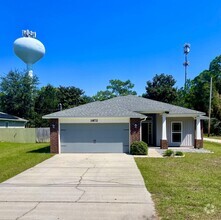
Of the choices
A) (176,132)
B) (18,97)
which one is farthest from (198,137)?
(18,97)

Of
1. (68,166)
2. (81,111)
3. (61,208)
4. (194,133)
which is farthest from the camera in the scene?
(194,133)

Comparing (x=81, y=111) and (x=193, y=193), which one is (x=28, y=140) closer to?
(x=81, y=111)

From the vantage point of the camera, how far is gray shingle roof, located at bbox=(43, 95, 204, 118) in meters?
19.5

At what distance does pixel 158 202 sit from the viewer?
7.37 m

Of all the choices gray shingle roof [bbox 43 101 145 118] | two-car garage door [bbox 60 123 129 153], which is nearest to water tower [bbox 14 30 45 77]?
gray shingle roof [bbox 43 101 145 118]

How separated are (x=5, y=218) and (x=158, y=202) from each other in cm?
343

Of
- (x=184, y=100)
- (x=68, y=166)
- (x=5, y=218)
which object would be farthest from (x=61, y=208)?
(x=184, y=100)

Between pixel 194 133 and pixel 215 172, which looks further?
pixel 194 133

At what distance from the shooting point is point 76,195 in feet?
26.4

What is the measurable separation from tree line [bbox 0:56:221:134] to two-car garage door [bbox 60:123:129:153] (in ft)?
78.8

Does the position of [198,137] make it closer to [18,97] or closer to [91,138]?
[91,138]

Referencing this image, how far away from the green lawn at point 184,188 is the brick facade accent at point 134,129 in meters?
4.71

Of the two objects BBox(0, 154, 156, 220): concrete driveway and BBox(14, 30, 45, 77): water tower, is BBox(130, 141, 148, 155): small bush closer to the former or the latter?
BBox(0, 154, 156, 220): concrete driveway

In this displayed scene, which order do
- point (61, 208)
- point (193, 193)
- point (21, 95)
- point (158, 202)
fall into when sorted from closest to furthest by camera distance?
1. point (61, 208)
2. point (158, 202)
3. point (193, 193)
4. point (21, 95)
